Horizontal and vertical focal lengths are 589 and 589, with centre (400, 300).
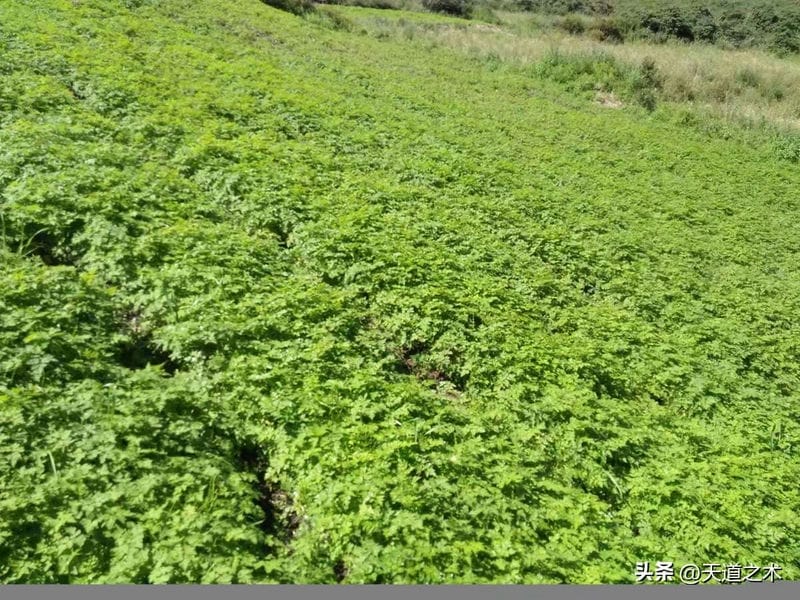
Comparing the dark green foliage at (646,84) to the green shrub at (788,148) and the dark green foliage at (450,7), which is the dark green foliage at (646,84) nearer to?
the green shrub at (788,148)

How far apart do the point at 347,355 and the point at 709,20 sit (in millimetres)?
54143

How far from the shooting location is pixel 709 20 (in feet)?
157

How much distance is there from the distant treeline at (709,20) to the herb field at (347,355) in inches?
1431

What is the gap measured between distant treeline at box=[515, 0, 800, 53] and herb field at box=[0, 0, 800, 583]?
3635 cm

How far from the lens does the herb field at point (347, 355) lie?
174 inches

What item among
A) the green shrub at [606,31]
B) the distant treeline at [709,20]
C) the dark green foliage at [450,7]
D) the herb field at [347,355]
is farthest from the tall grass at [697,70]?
the dark green foliage at [450,7]

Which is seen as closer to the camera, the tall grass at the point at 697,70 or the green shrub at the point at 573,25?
the tall grass at the point at 697,70

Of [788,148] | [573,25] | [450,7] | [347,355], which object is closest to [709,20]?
[573,25]

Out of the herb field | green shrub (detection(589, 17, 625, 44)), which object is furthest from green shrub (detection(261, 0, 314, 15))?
green shrub (detection(589, 17, 625, 44))

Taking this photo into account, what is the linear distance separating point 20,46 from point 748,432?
1483 cm

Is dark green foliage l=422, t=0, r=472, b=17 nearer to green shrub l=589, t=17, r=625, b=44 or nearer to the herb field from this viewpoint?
green shrub l=589, t=17, r=625, b=44

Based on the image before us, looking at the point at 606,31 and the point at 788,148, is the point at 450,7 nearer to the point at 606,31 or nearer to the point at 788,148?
the point at 606,31

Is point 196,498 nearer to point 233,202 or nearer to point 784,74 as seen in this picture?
point 233,202

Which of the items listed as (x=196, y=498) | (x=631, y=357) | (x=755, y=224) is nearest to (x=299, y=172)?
(x=631, y=357)
